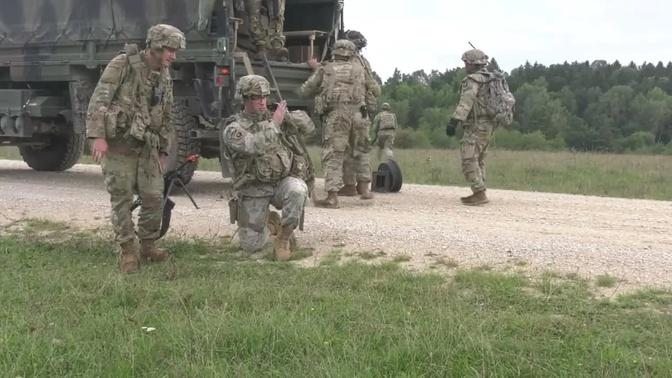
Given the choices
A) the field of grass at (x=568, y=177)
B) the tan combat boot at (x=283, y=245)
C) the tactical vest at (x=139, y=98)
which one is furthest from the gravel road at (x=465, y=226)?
the field of grass at (x=568, y=177)

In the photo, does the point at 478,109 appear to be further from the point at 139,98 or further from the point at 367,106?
the point at 139,98

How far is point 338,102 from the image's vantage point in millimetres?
9453

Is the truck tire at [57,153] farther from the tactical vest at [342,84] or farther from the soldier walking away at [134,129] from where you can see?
the soldier walking away at [134,129]

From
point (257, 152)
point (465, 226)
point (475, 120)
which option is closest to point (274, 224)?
point (257, 152)

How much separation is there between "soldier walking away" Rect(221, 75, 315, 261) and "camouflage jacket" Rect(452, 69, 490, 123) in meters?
3.34

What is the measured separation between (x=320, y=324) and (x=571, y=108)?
54050 millimetres

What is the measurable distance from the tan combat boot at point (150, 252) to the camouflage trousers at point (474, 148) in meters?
4.47

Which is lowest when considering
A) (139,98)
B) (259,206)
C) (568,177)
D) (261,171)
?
(568,177)

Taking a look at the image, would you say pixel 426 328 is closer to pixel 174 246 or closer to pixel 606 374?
pixel 606 374

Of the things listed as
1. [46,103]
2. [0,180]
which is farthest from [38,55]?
[0,180]

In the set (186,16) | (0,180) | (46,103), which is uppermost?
(186,16)

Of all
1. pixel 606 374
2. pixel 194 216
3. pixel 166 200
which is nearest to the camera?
pixel 606 374

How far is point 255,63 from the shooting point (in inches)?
427

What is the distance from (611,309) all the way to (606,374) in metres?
1.22
